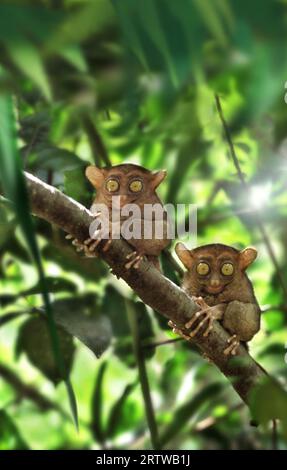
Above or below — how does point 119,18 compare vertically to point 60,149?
below

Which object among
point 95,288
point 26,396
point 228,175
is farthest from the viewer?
point 26,396

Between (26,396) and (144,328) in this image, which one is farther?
(26,396)

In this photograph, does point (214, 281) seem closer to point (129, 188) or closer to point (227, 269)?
point (227, 269)

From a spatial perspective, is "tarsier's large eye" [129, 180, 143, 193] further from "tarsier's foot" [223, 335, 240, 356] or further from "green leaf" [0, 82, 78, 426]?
"green leaf" [0, 82, 78, 426]

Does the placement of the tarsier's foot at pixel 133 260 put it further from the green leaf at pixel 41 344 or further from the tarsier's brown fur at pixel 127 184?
the green leaf at pixel 41 344

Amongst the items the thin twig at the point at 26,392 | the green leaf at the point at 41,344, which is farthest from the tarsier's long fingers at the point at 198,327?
the thin twig at the point at 26,392

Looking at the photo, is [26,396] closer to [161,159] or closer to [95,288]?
[95,288]
